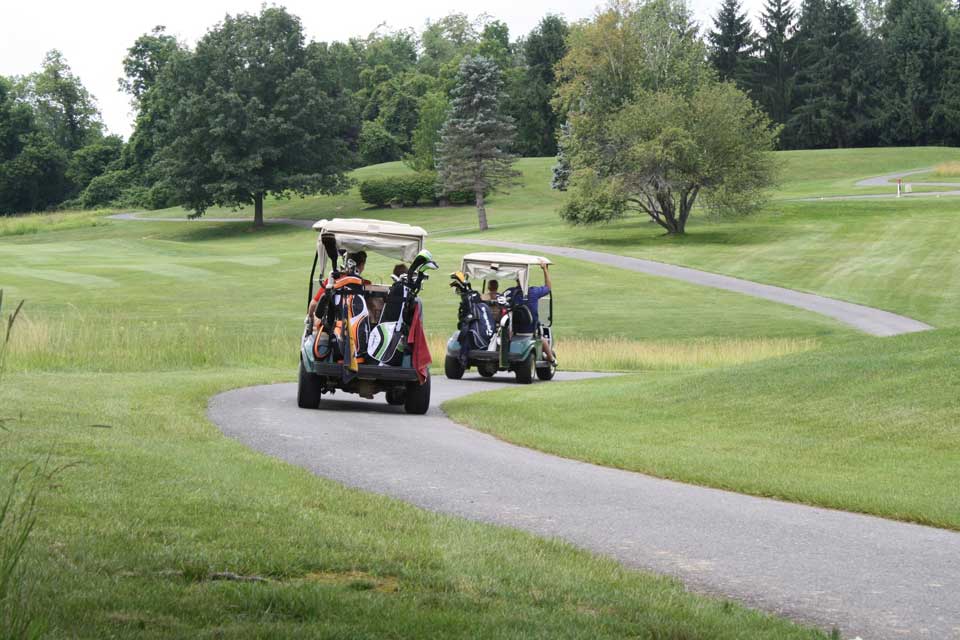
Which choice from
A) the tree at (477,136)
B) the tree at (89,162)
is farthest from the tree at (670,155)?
the tree at (89,162)

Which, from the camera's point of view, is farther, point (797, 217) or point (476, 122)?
point (476, 122)

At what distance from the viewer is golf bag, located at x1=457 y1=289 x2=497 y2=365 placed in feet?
74.2

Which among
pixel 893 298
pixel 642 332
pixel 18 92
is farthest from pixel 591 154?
pixel 18 92

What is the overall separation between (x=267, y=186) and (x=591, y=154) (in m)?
27.6

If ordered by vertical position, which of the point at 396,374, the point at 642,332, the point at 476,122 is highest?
the point at 476,122

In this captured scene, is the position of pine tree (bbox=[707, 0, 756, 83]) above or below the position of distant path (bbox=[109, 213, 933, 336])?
above

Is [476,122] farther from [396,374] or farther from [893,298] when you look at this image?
[396,374]

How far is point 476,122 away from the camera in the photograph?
78312 millimetres

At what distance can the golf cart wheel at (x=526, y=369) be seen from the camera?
75.4ft

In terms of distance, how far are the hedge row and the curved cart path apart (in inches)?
2940

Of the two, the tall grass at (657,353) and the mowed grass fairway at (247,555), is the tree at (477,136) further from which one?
the mowed grass fairway at (247,555)

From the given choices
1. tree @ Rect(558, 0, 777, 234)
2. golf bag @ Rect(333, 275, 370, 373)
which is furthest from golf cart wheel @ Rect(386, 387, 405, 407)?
tree @ Rect(558, 0, 777, 234)

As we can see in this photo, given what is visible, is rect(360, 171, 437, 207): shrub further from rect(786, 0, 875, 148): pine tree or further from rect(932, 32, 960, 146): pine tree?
rect(932, 32, 960, 146): pine tree

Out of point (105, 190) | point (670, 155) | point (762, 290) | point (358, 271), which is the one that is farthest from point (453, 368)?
point (105, 190)
